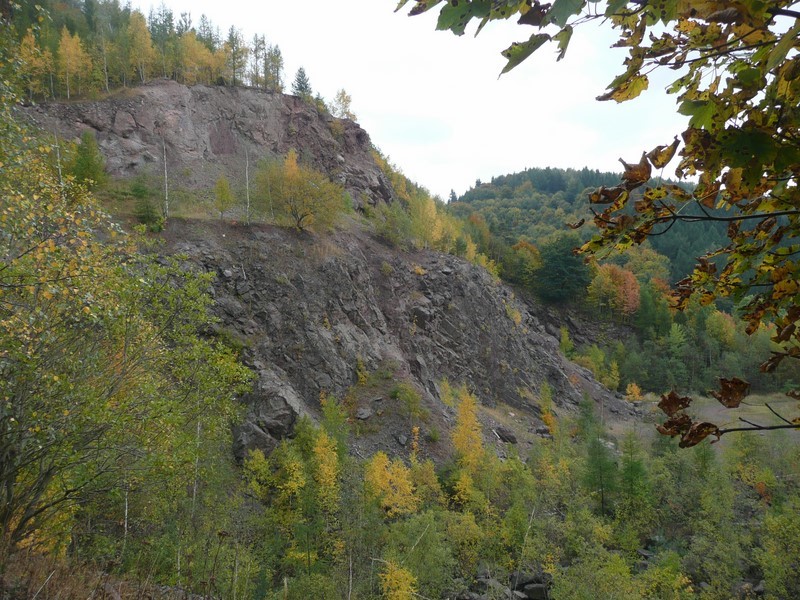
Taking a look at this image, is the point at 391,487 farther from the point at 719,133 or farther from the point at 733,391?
the point at 719,133

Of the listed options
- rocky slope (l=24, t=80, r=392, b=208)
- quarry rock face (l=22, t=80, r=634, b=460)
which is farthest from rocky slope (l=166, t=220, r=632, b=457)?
rocky slope (l=24, t=80, r=392, b=208)

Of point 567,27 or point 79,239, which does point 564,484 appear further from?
point 567,27

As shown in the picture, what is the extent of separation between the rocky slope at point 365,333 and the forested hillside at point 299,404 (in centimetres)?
18

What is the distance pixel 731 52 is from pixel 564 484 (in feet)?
79.5

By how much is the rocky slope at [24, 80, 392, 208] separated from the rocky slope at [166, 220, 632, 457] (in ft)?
36.4

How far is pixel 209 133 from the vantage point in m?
40.2

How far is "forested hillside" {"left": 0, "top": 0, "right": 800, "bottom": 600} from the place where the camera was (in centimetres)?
552

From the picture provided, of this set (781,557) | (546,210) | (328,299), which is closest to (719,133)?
(781,557)

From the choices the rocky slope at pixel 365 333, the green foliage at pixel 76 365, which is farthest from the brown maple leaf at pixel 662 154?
the rocky slope at pixel 365 333

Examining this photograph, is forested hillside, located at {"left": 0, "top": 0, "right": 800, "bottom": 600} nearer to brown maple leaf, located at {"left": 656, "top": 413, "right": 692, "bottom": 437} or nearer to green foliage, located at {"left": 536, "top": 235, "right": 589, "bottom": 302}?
brown maple leaf, located at {"left": 656, "top": 413, "right": 692, "bottom": 437}

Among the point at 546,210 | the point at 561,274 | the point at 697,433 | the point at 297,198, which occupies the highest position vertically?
the point at 546,210

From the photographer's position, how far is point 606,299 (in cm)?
5906

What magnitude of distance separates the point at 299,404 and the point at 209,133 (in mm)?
30122

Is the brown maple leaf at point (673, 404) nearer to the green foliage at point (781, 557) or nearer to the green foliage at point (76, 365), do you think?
the green foliage at point (76, 365)
